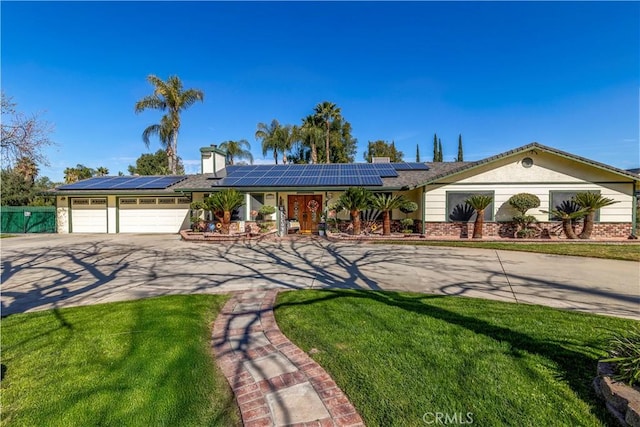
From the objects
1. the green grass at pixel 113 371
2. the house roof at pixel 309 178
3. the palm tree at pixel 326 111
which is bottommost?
the green grass at pixel 113 371

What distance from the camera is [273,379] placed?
283 centimetres

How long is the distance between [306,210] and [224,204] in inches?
173

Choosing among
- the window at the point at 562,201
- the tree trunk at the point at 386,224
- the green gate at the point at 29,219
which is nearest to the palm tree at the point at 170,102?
the green gate at the point at 29,219

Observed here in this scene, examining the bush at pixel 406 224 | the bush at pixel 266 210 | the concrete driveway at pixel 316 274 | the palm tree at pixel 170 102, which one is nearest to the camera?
the concrete driveway at pixel 316 274

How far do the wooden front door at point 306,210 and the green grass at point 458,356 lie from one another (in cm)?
1109

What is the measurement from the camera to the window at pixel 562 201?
13.4 m

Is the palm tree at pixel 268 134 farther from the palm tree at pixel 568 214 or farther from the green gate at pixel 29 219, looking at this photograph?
the palm tree at pixel 568 214

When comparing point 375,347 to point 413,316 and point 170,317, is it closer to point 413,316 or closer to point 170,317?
point 413,316

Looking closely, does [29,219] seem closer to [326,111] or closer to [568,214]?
[326,111]

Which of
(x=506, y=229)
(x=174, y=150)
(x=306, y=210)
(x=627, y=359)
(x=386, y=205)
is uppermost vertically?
(x=174, y=150)

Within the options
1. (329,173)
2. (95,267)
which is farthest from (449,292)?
(329,173)

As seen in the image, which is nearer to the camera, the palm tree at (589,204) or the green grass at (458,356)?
the green grass at (458,356)

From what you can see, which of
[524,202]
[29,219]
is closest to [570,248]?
[524,202]

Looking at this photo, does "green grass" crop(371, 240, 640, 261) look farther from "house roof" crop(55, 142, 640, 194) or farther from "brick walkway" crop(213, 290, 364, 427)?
"brick walkway" crop(213, 290, 364, 427)
